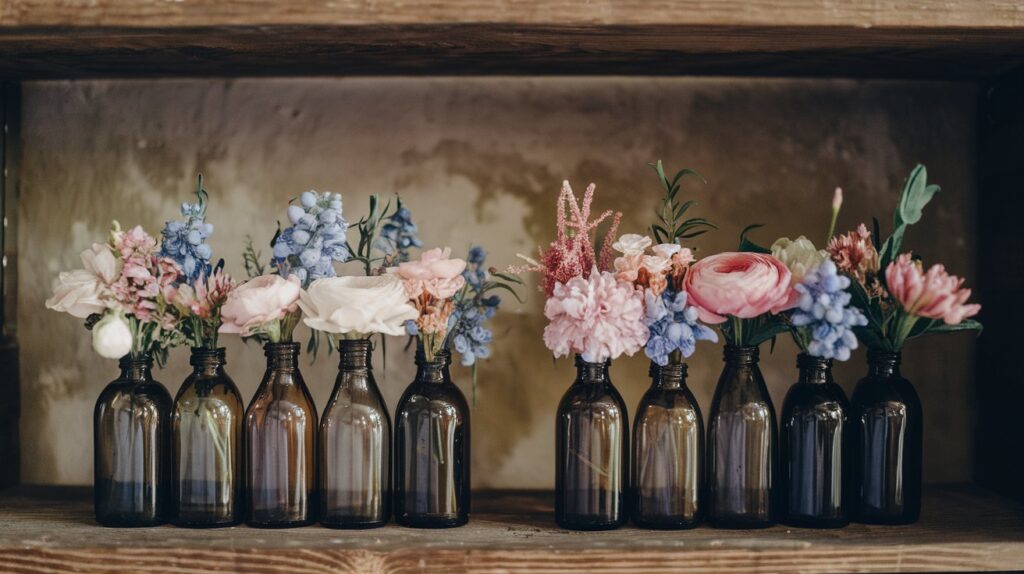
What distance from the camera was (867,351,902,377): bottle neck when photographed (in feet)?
3.69

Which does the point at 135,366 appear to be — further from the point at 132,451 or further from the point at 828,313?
the point at 828,313

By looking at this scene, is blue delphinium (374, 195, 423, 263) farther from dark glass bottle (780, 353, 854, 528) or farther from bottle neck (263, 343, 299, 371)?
dark glass bottle (780, 353, 854, 528)

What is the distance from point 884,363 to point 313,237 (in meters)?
0.76

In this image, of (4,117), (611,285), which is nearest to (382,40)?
(611,285)

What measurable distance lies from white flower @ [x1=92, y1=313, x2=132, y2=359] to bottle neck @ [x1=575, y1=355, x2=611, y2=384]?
0.57m

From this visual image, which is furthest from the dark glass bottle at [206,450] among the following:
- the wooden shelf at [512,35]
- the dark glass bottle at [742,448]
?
the dark glass bottle at [742,448]

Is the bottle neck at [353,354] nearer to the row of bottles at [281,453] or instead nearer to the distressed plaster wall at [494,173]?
the row of bottles at [281,453]

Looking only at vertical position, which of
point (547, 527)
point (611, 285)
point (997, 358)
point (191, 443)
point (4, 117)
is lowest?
point (547, 527)

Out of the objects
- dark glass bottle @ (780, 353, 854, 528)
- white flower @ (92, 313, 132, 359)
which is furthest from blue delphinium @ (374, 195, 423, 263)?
dark glass bottle @ (780, 353, 854, 528)

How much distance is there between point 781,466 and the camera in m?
1.14

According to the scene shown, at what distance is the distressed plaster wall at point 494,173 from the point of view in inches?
55.5

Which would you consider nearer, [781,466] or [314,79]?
[781,466]

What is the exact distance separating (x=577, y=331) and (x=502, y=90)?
1.80 feet

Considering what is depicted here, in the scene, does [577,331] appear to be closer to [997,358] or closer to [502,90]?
[502,90]
